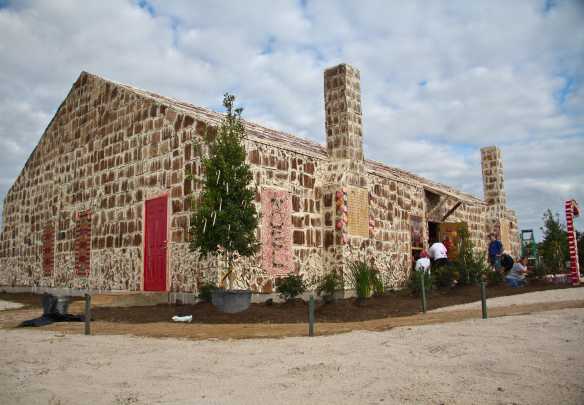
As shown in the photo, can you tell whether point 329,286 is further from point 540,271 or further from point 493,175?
point 493,175

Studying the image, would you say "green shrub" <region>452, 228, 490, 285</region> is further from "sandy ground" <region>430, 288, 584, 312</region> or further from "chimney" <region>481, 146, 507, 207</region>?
"chimney" <region>481, 146, 507, 207</region>

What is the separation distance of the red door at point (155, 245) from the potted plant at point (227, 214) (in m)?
2.26

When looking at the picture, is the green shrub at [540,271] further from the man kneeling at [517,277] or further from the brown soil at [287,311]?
the brown soil at [287,311]

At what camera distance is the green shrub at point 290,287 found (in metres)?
10.9

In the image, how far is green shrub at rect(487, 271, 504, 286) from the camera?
14.0m

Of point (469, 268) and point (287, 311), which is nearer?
point (287, 311)

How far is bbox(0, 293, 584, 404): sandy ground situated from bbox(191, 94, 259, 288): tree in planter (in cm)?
288

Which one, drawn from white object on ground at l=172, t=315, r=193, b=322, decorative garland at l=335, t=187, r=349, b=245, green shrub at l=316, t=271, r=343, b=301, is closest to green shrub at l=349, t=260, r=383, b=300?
green shrub at l=316, t=271, r=343, b=301

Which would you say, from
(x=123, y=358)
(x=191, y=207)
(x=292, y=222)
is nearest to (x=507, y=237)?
(x=292, y=222)

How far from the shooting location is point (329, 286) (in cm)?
1129

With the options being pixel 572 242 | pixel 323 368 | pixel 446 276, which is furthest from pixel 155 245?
pixel 572 242

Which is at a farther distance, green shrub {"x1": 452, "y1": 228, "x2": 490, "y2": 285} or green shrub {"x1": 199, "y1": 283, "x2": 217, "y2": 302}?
green shrub {"x1": 452, "y1": 228, "x2": 490, "y2": 285}

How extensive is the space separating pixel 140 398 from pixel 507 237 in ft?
66.2

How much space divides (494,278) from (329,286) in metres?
5.48
